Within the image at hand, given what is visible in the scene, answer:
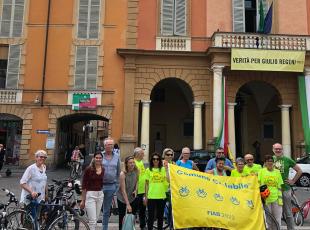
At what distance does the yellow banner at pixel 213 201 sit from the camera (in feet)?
22.9

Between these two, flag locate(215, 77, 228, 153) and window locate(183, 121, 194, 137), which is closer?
flag locate(215, 77, 228, 153)

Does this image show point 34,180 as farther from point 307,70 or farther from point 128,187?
point 307,70

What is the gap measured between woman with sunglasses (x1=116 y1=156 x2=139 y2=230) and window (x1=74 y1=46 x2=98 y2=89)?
1460 centimetres

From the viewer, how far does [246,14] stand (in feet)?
79.9

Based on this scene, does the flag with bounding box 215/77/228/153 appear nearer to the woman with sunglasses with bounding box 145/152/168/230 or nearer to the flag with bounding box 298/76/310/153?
the flag with bounding box 298/76/310/153

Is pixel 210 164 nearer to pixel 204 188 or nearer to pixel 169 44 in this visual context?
pixel 204 188

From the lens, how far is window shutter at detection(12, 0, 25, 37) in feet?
73.0

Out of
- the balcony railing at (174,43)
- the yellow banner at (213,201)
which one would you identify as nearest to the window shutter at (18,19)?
the balcony railing at (174,43)

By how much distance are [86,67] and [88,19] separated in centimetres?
287

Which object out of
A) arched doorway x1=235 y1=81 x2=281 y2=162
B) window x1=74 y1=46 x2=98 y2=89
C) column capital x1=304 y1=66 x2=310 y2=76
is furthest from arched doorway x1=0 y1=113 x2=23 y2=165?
column capital x1=304 y1=66 x2=310 y2=76

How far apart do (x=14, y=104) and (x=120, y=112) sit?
19.1ft

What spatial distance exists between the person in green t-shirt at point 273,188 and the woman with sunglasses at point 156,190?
1.98 metres

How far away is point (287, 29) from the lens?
73.8ft

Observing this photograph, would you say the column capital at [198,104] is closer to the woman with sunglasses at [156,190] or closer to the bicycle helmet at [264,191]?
the woman with sunglasses at [156,190]
